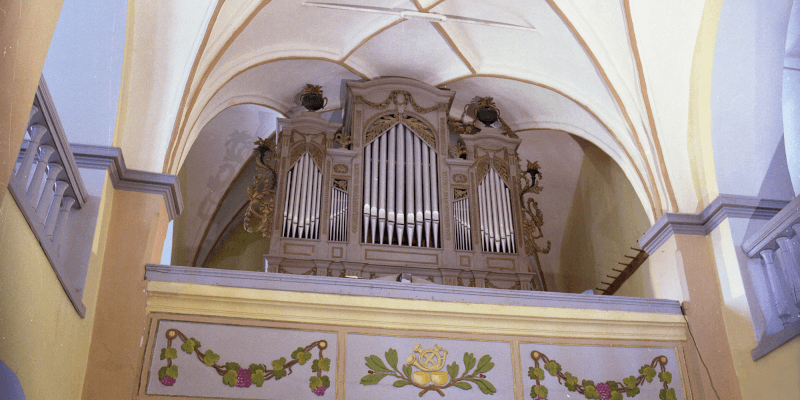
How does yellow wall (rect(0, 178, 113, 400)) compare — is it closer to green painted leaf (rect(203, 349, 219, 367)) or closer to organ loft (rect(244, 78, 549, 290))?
green painted leaf (rect(203, 349, 219, 367))

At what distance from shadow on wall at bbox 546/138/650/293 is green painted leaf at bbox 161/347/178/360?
487 cm

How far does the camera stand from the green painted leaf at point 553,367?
555 cm

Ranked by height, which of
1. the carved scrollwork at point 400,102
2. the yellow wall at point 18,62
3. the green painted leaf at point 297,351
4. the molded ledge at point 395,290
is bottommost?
the green painted leaf at point 297,351

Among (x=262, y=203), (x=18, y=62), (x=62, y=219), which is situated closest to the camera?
(x=18, y=62)

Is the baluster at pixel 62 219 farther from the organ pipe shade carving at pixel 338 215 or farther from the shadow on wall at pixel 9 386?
the organ pipe shade carving at pixel 338 215

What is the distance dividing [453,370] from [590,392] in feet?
3.37

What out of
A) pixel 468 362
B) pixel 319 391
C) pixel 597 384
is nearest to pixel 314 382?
pixel 319 391

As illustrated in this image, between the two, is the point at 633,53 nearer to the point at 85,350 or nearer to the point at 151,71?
the point at 151,71

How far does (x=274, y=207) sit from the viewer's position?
23.0 ft

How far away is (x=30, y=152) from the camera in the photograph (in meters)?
4.00

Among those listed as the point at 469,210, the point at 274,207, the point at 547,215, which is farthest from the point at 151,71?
the point at 547,215

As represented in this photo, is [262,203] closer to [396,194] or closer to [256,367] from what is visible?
[396,194]

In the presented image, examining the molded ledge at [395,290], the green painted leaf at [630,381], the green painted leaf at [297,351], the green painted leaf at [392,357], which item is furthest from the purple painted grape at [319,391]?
the green painted leaf at [630,381]

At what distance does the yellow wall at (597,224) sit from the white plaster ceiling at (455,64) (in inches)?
37.4
